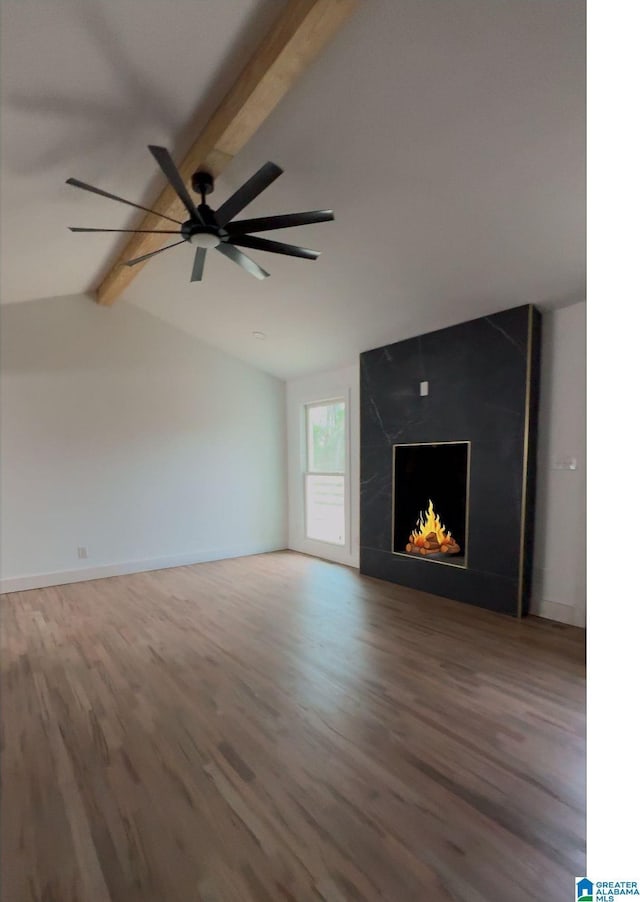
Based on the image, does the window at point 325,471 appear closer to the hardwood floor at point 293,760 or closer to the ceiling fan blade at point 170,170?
the hardwood floor at point 293,760

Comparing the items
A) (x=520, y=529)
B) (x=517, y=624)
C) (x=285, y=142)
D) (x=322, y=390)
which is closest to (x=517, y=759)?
(x=517, y=624)

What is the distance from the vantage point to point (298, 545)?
617 centimetres

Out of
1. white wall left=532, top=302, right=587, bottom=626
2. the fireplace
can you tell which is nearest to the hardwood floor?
white wall left=532, top=302, right=587, bottom=626

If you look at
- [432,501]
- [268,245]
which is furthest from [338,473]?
[268,245]

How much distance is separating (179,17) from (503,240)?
2.11 metres

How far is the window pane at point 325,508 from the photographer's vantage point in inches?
219

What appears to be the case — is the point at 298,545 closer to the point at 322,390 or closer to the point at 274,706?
the point at 322,390

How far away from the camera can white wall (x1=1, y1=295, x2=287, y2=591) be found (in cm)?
450

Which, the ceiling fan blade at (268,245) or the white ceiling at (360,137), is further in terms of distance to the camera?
the ceiling fan blade at (268,245)

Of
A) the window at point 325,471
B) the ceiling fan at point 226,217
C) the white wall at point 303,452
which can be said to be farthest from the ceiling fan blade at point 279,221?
the window at point 325,471

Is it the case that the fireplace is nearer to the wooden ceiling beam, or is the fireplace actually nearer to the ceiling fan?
the ceiling fan

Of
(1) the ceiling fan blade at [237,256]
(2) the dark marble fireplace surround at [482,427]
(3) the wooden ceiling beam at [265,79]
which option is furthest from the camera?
(2) the dark marble fireplace surround at [482,427]

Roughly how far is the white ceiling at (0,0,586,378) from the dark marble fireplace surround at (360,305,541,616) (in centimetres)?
33

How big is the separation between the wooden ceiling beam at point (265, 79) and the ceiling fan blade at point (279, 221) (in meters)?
0.46
